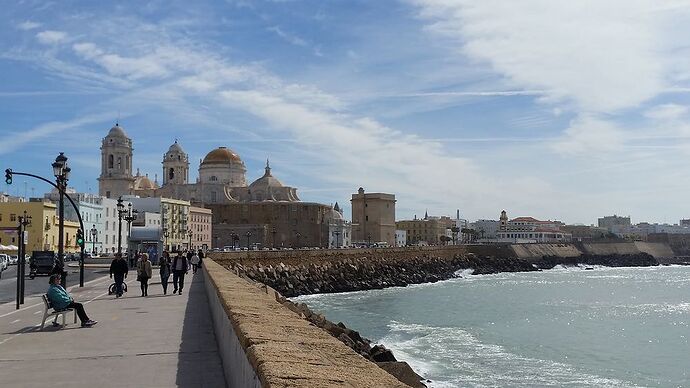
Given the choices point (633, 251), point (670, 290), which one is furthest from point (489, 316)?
point (633, 251)

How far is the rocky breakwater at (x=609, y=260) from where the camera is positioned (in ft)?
348

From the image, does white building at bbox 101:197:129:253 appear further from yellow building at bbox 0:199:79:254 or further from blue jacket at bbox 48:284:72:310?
blue jacket at bbox 48:284:72:310

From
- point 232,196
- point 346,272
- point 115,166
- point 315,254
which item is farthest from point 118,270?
point 232,196

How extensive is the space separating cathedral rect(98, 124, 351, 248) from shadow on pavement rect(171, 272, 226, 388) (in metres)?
73.4

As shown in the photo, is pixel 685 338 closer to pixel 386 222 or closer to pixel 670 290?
pixel 670 290

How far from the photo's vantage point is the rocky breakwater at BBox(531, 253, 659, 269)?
106012 mm

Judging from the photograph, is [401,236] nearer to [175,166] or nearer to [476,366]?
[175,166]

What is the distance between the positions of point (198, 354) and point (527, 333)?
21.4m

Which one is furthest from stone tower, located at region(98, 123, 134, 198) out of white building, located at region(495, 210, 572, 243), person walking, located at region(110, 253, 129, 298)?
white building, located at region(495, 210, 572, 243)

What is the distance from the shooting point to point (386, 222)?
108312 millimetres

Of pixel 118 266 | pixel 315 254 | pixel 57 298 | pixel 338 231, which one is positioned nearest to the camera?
pixel 57 298

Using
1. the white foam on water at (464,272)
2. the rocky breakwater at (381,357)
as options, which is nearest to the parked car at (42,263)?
the rocky breakwater at (381,357)

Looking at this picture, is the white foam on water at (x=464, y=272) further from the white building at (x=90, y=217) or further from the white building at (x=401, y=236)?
the white building at (x=401, y=236)

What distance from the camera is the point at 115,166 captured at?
297 feet
